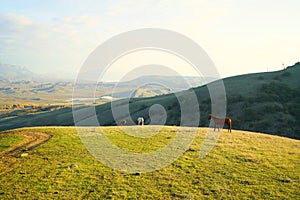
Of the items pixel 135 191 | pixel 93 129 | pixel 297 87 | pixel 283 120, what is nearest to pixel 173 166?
pixel 135 191

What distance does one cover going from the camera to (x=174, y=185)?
1700 cm

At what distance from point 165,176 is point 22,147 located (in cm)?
1419

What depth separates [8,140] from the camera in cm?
2580

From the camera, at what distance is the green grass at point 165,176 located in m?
16.0

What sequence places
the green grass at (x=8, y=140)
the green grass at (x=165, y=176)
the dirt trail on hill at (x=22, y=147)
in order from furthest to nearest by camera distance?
1. the green grass at (x=8, y=140)
2. the dirt trail on hill at (x=22, y=147)
3. the green grass at (x=165, y=176)

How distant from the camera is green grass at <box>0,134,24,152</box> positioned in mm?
24244

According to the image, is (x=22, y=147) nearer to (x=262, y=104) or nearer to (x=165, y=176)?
(x=165, y=176)

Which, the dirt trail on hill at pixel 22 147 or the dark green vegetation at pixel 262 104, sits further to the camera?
the dark green vegetation at pixel 262 104

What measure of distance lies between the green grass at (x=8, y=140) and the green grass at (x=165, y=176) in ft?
9.93

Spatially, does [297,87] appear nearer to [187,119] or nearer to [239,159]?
[187,119]

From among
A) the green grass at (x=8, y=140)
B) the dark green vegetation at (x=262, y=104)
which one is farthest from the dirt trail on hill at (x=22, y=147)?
the dark green vegetation at (x=262, y=104)

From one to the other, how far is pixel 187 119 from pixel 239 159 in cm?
4008

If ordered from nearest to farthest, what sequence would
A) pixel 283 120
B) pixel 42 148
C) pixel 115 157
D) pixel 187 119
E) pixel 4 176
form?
1. pixel 4 176
2. pixel 115 157
3. pixel 42 148
4. pixel 283 120
5. pixel 187 119

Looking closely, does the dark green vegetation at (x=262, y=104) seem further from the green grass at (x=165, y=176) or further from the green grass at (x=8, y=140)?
the green grass at (x=8, y=140)
